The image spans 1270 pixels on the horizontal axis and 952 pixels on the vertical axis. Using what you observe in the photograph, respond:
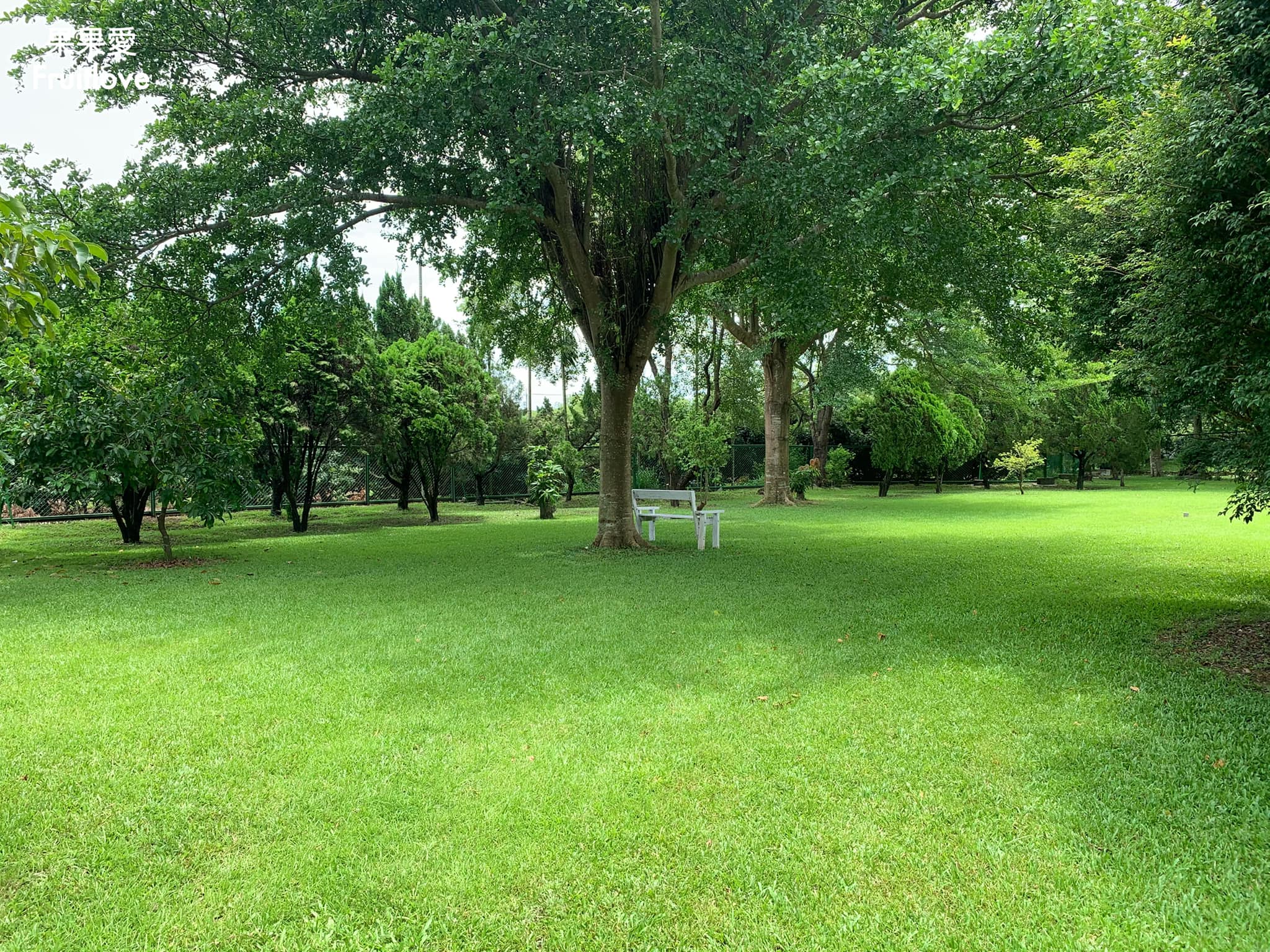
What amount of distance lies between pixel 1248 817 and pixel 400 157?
30.7 feet

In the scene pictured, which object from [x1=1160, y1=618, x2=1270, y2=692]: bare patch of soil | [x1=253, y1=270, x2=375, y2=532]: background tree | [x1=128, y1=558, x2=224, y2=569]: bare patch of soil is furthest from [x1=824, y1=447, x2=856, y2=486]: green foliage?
[x1=1160, y1=618, x2=1270, y2=692]: bare patch of soil

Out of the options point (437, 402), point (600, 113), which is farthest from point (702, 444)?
point (600, 113)

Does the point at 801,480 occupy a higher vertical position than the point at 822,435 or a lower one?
lower

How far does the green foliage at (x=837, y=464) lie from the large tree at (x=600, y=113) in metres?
18.6

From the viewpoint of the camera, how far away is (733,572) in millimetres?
8641

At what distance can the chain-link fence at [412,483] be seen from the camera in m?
15.4

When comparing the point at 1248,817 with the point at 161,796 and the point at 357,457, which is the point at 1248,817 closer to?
the point at 161,796

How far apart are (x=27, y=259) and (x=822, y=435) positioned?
1061 inches

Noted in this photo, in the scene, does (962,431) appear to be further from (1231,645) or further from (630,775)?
(630,775)

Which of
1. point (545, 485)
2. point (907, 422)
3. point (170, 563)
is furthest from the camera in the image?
point (907, 422)

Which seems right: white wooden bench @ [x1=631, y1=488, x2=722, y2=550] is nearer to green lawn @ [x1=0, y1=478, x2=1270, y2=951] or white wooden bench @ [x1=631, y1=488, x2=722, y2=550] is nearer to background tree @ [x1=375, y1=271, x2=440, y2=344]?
green lawn @ [x1=0, y1=478, x2=1270, y2=951]

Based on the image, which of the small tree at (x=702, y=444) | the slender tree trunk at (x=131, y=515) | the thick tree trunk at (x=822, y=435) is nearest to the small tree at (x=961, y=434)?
the thick tree trunk at (x=822, y=435)

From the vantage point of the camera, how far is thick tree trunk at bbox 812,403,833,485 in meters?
27.1

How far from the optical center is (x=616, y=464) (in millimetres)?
10641
